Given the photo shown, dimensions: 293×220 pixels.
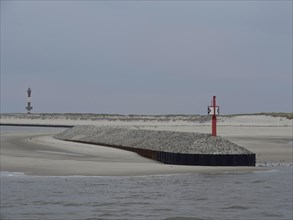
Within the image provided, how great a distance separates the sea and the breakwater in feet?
12.5

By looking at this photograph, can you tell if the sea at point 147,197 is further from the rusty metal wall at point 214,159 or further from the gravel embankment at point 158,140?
the gravel embankment at point 158,140

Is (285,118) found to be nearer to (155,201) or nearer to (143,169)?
(143,169)

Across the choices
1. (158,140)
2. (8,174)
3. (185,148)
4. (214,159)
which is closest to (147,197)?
(8,174)

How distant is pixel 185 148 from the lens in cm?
2684

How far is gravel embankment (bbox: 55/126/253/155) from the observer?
26.1m

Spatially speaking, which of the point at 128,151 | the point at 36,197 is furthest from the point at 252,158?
the point at 36,197

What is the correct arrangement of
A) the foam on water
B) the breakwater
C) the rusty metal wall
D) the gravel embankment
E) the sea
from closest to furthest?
the sea < the foam on water < the rusty metal wall < the breakwater < the gravel embankment

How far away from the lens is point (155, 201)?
15523mm

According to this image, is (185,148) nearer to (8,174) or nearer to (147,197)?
(8,174)

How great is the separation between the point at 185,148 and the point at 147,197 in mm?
10829

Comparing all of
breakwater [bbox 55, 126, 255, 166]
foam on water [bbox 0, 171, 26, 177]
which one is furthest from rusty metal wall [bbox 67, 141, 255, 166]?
foam on water [bbox 0, 171, 26, 177]

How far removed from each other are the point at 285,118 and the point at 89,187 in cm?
7288

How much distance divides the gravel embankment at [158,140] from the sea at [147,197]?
14.8ft

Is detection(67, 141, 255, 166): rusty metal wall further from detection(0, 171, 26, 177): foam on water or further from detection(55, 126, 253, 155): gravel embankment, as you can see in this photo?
detection(0, 171, 26, 177): foam on water
